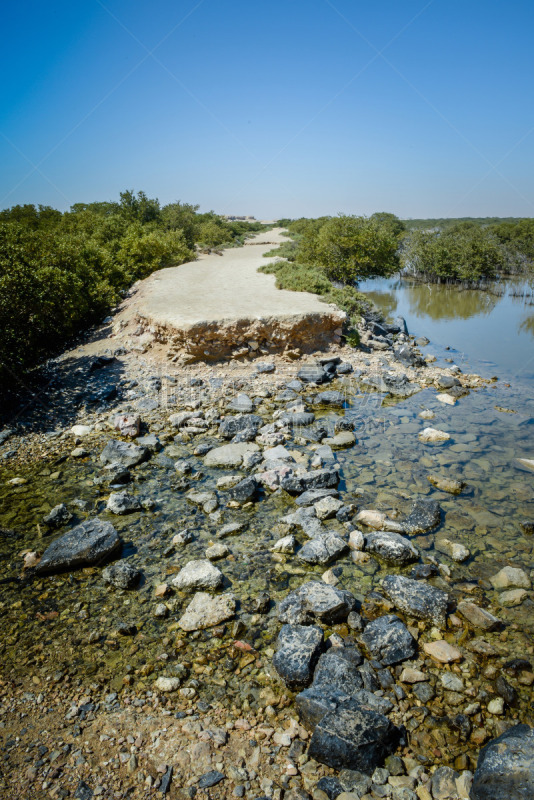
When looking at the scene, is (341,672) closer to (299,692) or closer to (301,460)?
(299,692)

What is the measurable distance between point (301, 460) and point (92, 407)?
21.1ft

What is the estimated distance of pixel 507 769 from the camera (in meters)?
3.29

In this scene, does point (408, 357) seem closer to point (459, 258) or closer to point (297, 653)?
point (297, 653)

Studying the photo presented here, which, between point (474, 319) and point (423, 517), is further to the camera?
point (474, 319)

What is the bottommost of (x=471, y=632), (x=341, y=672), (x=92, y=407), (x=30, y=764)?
(x=471, y=632)

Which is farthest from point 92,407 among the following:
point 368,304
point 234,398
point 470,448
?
point 368,304

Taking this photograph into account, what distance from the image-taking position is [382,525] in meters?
6.79

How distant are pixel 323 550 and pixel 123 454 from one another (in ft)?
16.9

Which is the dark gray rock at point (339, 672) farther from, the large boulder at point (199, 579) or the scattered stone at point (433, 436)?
the scattered stone at point (433, 436)

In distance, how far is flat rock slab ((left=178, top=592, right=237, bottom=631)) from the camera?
16.9 ft

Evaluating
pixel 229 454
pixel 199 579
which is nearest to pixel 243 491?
pixel 229 454

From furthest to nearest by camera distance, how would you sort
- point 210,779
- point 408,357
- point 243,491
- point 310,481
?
point 408,357, point 310,481, point 243,491, point 210,779

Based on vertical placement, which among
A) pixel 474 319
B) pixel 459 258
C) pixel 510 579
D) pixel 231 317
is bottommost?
pixel 510 579

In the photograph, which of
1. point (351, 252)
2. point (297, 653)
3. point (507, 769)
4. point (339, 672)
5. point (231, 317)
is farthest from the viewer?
point (351, 252)
